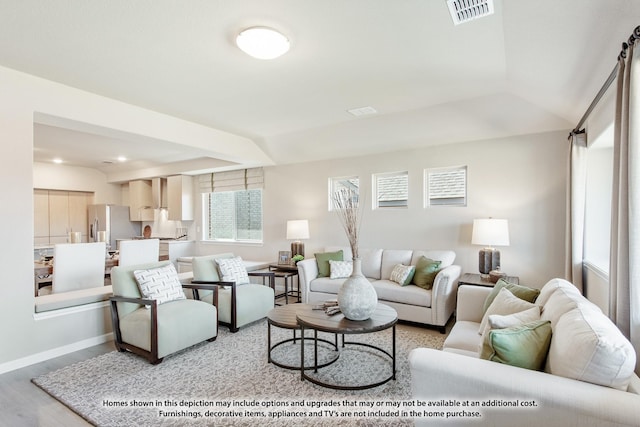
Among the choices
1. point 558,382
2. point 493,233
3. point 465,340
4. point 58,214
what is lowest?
point 465,340

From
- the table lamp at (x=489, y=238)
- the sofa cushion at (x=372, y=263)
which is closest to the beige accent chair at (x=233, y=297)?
Result: the sofa cushion at (x=372, y=263)

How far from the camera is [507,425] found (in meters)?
1.38

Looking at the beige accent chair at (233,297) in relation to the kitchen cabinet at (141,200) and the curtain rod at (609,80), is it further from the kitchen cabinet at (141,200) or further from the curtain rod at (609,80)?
the kitchen cabinet at (141,200)

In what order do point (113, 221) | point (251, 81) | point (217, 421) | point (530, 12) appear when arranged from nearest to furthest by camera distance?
point (530, 12) → point (217, 421) → point (251, 81) → point (113, 221)

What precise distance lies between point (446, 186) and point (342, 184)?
1.66m

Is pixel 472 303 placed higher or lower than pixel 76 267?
lower

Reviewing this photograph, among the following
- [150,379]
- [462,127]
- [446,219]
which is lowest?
[150,379]

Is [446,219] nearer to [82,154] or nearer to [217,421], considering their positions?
[217,421]

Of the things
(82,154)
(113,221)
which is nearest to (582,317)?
(82,154)

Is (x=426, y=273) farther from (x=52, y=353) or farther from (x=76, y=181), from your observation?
(x=76, y=181)

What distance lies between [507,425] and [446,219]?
11.0 feet

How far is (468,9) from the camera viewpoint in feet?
6.75

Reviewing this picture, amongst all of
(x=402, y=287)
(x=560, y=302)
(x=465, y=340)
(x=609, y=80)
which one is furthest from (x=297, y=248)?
(x=609, y=80)

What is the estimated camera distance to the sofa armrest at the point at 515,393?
124 cm
